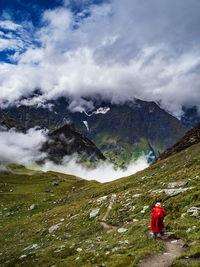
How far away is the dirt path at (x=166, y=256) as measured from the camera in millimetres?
11398

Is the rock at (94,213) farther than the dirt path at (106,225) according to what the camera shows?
Yes

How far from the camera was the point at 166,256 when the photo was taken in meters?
12.0

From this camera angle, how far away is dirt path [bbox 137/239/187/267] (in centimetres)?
1140

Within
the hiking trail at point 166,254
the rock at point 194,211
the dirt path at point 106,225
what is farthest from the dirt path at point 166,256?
the dirt path at point 106,225

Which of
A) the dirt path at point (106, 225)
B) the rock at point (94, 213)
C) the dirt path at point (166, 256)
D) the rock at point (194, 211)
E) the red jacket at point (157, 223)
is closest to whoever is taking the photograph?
the dirt path at point (166, 256)

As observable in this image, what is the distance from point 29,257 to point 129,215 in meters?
12.7

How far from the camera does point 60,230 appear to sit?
97.9 feet

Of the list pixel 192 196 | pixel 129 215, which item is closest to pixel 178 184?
pixel 192 196

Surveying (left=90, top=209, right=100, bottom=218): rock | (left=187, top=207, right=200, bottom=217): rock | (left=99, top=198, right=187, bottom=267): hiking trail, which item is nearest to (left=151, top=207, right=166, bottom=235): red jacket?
(left=99, top=198, right=187, bottom=267): hiking trail

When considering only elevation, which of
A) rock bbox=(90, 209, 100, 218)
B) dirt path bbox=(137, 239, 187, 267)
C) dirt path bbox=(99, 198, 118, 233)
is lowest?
dirt path bbox=(137, 239, 187, 267)

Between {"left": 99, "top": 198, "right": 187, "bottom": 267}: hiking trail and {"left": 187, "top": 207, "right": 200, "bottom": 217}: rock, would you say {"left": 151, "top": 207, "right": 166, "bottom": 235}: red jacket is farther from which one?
{"left": 187, "top": 207, "right": 200, "bottom": 217}: rock

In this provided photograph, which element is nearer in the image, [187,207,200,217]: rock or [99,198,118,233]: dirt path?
[187,207,200,217]: rock

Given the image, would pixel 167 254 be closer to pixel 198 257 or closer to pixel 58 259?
pixel 198 257

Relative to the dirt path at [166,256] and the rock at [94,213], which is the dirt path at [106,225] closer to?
the rock at [94,213]
